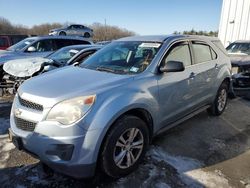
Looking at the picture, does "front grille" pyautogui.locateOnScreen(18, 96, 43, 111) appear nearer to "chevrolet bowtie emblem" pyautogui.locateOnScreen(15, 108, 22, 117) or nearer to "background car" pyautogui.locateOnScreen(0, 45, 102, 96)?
"chevrolet bowtie emblem" pyautogui.locateOnScreen(15, 108, 22, 117)

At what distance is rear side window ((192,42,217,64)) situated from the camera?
4.56 meters

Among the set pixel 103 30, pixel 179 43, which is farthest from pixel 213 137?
pixel 103 30

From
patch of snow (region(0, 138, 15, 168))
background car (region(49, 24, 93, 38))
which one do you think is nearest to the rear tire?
patch of snow (region(0, 138, 15, 168))

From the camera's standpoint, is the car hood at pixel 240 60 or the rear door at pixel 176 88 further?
the car hood at pixel 240 60

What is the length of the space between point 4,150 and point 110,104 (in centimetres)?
208

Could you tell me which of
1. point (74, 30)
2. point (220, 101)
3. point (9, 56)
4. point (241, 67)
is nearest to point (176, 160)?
point (220, 101)

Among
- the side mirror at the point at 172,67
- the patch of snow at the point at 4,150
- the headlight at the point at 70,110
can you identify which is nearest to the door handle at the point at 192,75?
the side mirror at the point at 172,67

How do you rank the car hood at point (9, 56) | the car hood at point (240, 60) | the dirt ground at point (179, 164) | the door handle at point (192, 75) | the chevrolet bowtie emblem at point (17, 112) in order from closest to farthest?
the chevrolet bowtie emblem at point (17, 112) → the dirt ground at point (179, 164) → the door handle at point (192, 75) → the car hood at point (9, 56) → the car hood at point (240, 60)

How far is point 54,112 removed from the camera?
273 cm

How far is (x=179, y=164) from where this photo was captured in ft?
11.8

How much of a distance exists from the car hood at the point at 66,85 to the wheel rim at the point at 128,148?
0.63 meters

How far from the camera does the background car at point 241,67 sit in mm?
7316

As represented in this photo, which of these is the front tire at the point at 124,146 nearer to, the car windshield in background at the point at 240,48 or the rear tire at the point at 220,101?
the rear tire at the point at 220,101

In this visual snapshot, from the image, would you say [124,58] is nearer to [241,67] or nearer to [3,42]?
[241,67]
